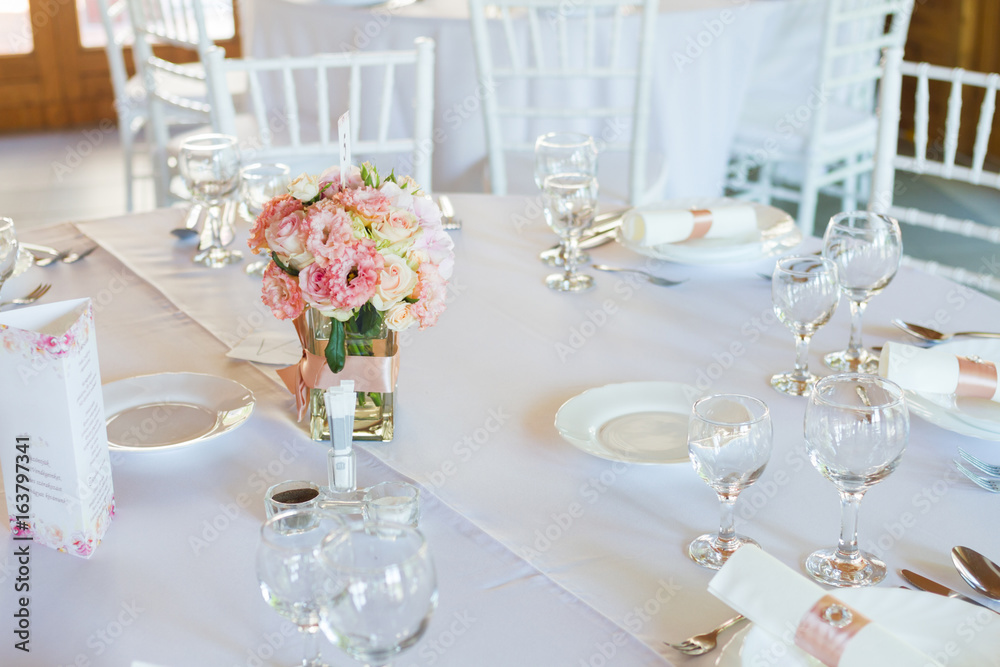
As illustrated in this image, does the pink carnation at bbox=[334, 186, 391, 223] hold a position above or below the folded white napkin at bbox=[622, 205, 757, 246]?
above

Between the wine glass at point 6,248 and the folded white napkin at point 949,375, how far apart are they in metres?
1.07

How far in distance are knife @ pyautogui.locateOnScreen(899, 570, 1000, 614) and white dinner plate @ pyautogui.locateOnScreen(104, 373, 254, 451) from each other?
0.65 metres

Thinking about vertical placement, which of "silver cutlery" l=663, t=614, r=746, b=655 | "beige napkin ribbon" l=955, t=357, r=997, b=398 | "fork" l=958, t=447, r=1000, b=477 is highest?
"beige napkin ribbon" l=955, t=357, r=997, b=398

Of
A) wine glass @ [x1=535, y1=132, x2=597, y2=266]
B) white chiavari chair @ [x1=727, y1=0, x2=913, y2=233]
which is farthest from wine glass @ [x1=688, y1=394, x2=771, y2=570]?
white chiavari chair @ [x1=727, y1=0, x2=913, y2=233]

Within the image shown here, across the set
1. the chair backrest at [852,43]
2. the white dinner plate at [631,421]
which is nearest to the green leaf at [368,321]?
the white dinner plate at [631,421]

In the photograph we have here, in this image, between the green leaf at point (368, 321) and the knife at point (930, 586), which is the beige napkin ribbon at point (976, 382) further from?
the green leaf at point (368, 321)

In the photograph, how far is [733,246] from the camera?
4.90 ft

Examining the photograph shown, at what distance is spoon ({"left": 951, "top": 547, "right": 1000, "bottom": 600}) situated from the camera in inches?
31.9

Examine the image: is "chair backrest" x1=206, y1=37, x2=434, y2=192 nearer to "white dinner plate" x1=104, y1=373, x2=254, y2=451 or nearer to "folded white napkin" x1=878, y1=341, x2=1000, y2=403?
"white dinner plate" x1=104, y1=373, x2=254, y2=451

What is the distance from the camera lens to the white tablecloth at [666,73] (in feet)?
9.12

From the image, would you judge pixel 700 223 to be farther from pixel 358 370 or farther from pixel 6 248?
pixel 6 248

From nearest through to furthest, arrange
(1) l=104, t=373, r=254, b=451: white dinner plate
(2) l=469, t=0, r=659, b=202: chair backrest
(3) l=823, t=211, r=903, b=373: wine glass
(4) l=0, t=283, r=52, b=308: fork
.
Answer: (1) l=104, t=373, r=254, b=451: white dinner plate < (3) l=823, t=211, r=903, b=373: wine glass < (4) l=0, t=283, r=52, b=308: fork < (2) l=469, t=0, r=659, b=202: chair backrest

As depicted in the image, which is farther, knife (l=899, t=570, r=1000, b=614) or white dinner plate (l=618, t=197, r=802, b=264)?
white dinner plate (l=618, t=197, r=802, b=264)

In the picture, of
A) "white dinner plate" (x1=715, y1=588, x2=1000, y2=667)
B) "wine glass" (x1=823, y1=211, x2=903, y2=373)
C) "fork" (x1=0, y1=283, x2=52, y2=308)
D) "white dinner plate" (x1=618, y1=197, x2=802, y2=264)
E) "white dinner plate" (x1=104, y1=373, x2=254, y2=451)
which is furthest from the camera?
"white dinner plate" (x1=618, y1=197, x2=802, y2=264)
